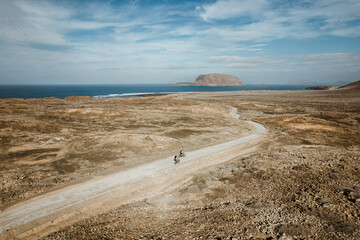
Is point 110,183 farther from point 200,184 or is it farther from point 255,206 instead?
point 255,206

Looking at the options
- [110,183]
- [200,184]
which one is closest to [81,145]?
[110,183]

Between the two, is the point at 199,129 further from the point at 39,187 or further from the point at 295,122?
the point at 39,187

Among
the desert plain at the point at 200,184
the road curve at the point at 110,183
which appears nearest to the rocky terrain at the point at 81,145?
the desert plain at the point at 200,184

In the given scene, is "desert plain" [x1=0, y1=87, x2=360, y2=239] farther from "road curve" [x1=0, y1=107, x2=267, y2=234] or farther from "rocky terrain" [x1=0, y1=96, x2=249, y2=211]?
"road curve" [x1=0, y1=107, x2=267, y2=234]

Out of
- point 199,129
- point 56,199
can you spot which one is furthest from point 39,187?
point 199,129

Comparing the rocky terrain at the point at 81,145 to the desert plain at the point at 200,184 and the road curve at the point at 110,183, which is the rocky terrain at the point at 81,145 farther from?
the road curve at the point at 110,183

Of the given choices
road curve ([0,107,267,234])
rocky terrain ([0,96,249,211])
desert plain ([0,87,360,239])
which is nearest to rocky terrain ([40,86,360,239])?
desert plain ([0,87,360,239])

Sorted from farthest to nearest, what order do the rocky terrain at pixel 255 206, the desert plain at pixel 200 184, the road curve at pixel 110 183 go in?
the road curve at pixel 110 183 → the desert plain at pixel 200 184 → the rocky terrain at pixel 255 206

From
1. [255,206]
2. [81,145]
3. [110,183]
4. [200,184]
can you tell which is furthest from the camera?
[81,145]

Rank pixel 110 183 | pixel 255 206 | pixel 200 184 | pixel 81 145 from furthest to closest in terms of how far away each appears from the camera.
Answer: pixel 81 145 → pixel 200 184 → pixel 110 183 → pixel 255 206
